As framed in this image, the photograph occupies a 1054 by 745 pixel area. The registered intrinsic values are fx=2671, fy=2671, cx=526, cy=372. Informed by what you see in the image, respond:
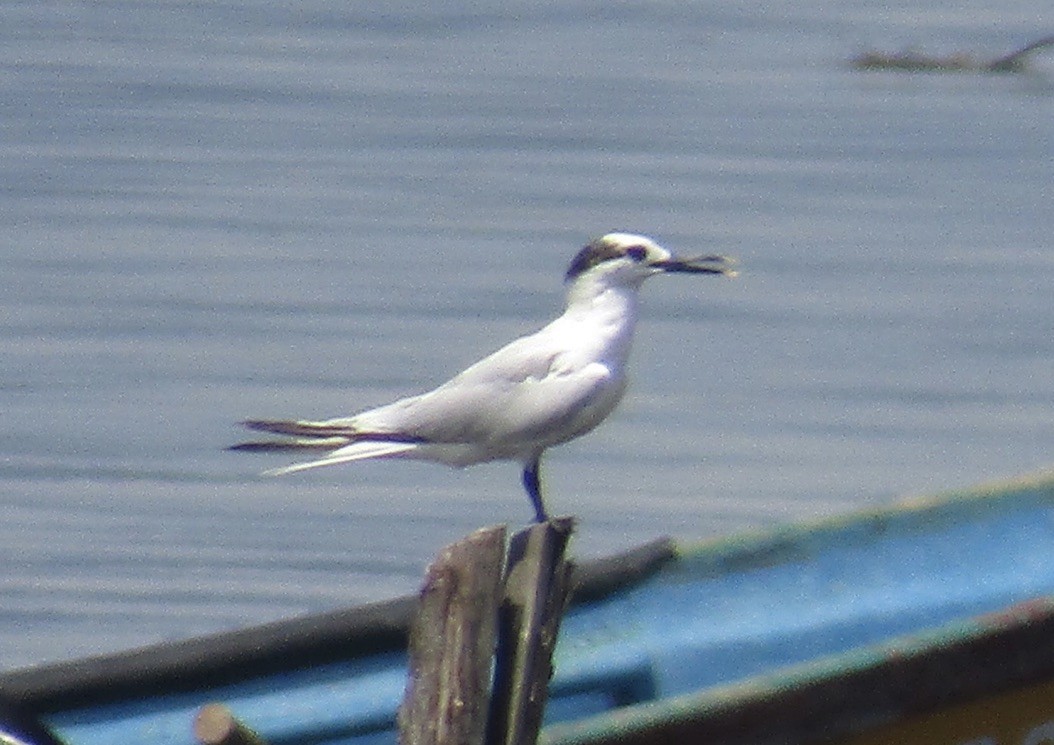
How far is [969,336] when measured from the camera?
1244 centimetres

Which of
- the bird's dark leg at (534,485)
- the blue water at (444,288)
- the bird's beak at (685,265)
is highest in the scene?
the blue water at (444,288)

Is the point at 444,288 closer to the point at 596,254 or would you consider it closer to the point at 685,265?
the point at 596,254

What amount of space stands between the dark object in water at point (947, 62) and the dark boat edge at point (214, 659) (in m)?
17.0

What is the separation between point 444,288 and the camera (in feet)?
42.8

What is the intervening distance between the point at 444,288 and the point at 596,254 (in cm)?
688

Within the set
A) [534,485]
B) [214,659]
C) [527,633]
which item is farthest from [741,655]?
[527,633]

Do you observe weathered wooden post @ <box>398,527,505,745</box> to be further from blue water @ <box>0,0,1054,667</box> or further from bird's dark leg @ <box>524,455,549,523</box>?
blue water @ <box>0,0,1054,667</box>

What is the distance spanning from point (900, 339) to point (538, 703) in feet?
27.1

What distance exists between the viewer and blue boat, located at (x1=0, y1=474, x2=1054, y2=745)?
486cm

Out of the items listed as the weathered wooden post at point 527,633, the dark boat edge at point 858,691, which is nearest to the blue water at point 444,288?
→ the dark boat edge at point 858,691

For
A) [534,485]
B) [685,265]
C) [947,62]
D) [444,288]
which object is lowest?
[534,485]

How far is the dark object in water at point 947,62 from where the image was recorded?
867 inches

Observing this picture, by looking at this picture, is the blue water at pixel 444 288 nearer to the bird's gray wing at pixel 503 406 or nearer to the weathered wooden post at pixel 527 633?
the bird's gray wing at pixel 503 406

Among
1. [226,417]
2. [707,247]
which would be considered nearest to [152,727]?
[226,417]
